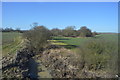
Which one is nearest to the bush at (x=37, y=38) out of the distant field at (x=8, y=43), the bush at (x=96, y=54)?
the distant field at (x=8, y=43)

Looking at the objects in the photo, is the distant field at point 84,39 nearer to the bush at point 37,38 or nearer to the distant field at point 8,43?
the bush at point 37,38

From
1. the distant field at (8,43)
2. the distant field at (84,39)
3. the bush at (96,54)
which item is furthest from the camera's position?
the distant field at (8,43)

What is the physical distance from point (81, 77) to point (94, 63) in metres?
0.67

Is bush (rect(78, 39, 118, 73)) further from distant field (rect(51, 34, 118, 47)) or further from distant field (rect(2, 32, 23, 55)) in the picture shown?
distant field (rect(2, 32, 23, 55))

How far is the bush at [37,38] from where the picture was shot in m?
10.2

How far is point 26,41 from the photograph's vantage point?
454 inches

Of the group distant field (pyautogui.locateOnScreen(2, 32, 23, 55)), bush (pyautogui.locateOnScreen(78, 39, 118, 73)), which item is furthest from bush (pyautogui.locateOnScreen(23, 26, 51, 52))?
bush (pyautogui.locateOnScreen(78, 39, 118, 73))

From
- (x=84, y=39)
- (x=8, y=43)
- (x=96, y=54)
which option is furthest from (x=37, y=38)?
(x=96, y=54)

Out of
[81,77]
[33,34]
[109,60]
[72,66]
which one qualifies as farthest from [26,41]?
[109,60]

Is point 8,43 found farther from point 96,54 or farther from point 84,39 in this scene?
point 96,54

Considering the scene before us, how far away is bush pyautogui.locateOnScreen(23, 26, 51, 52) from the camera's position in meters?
10.2

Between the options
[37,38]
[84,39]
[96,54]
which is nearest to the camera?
[96,54]

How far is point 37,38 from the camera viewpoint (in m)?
10.1

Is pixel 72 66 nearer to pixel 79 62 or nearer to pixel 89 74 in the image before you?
pixel 79 62
